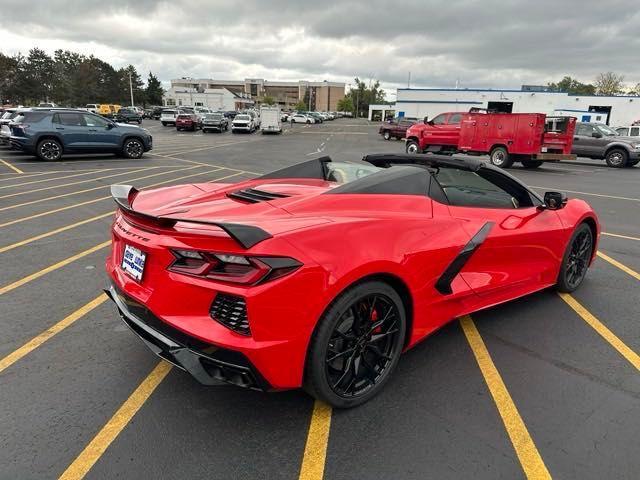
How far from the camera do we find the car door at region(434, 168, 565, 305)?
3.31 meters

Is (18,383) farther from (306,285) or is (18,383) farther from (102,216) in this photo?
(102,216)

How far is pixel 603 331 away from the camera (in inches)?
150

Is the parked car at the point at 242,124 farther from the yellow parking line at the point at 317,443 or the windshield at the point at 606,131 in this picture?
the yellow parking line at the point at 317,443

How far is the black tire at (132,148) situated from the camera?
16.4 m

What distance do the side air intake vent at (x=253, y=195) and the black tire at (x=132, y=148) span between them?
1474 centimetres

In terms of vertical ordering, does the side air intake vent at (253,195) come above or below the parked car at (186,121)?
above

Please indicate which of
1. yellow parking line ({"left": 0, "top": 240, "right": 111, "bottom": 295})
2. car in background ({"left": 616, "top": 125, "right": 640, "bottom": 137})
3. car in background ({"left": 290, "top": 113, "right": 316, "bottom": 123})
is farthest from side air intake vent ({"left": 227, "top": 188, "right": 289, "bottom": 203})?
car in background ({"left": 290, "top": 113, "right": 316, "bottom": 123})

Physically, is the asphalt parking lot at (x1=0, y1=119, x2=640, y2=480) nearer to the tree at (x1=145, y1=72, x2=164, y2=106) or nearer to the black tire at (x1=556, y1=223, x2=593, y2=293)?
the black tire at (x1=556, y1=223, x2=593, y2=293)

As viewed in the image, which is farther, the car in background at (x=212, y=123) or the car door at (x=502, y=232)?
the car in background at (x=212, y=123)

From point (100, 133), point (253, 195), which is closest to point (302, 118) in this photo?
point (100, 133)

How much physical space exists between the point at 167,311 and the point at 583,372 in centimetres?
280

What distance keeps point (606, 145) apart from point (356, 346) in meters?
21.7

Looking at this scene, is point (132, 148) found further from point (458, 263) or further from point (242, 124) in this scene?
point (242, 124)

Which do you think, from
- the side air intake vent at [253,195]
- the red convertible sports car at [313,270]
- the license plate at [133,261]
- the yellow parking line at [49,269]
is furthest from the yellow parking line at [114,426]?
the yellow parking line at [49,269]
